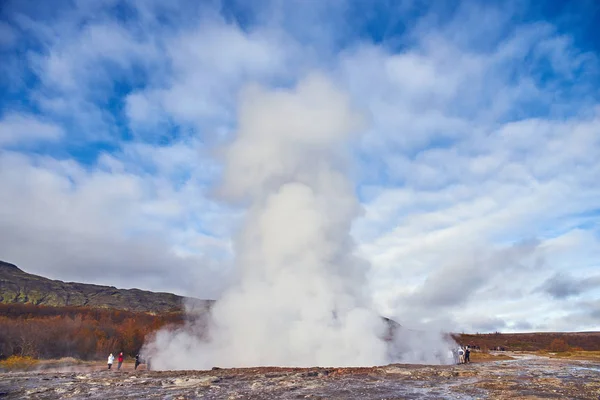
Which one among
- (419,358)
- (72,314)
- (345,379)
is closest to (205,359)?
(345,379)

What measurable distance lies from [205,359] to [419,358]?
19335 mm

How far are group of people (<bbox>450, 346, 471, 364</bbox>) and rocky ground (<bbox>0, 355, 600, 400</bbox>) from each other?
1256cm

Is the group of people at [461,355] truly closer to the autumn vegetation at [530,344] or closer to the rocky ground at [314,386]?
the rocky ground at [314,386]

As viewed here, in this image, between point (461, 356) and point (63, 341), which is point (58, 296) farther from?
point (461, 356)

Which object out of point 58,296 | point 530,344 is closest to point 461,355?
point 530,344

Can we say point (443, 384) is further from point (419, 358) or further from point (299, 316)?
point (419, 358)

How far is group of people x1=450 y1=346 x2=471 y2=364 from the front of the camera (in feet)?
115

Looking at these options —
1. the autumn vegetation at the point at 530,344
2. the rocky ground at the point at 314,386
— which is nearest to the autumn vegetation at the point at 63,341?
the rocky ground at the point at 314,386

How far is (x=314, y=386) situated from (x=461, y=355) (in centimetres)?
2362

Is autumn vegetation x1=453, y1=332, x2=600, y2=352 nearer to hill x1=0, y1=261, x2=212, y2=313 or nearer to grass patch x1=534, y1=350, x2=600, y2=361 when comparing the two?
grass patch x1=534, y1=350, x2=600, y2=361

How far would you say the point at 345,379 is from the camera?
20172 millimetres

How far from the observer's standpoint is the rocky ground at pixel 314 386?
1558cm

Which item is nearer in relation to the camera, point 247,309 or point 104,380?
point 104,380

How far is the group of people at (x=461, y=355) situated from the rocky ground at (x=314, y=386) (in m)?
12.6
